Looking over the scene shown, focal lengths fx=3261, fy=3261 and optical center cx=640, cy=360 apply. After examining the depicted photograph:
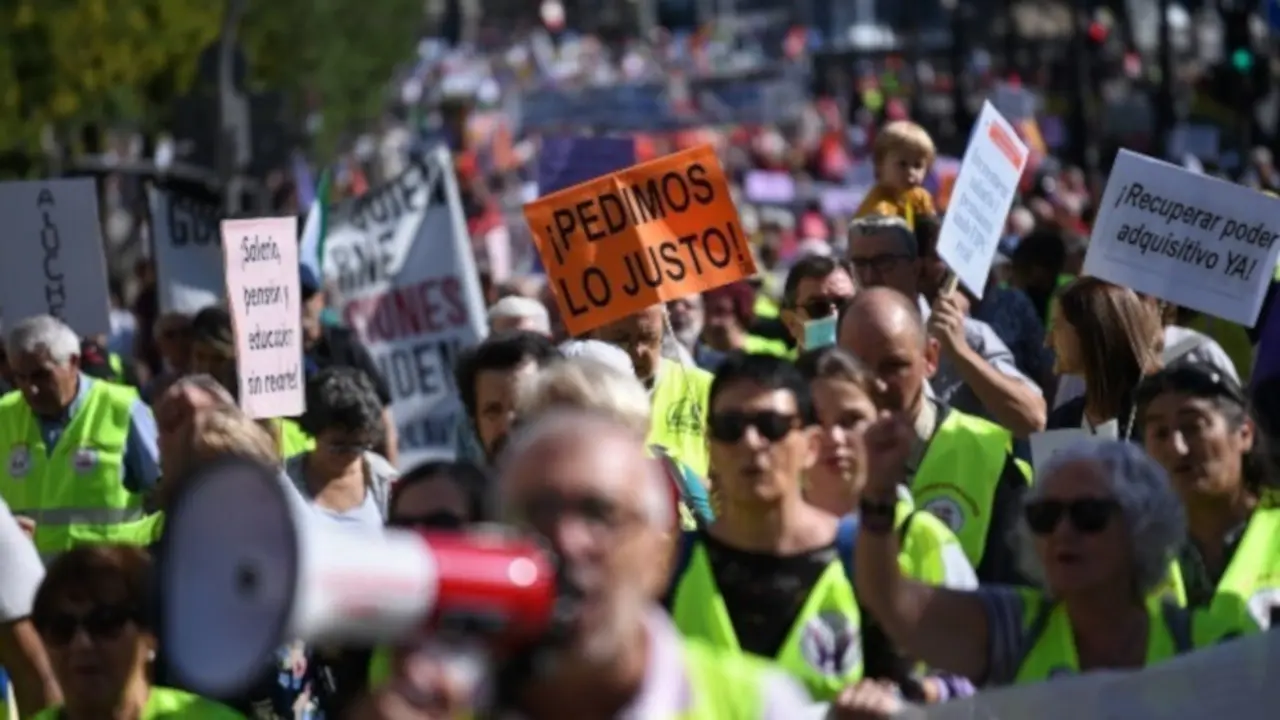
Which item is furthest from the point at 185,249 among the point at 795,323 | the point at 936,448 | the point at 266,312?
the point at 936,448

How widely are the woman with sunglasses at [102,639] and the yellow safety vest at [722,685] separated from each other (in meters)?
1.34

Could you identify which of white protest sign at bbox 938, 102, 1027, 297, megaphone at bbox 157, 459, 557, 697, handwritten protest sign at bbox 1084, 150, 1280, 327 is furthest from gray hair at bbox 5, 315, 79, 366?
megaphone at bbox 157, 459, 557, 697

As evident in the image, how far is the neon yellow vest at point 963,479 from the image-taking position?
6.85 meters

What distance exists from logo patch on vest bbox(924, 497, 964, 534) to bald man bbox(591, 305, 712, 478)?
0.74m

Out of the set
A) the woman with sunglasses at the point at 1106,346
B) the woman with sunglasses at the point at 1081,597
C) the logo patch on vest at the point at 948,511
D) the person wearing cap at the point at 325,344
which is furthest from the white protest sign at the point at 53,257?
the woman with sunglasses at the point at 1081,597

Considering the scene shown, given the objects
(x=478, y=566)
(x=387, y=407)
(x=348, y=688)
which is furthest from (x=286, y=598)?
(x=387, y=407)

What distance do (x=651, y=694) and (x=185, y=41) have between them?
30.3 meters

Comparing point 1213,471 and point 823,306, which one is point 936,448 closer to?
point 1213,471

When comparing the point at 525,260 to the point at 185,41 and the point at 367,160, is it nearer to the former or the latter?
the point at 185,41

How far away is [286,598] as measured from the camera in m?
3.03

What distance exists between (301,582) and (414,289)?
10.7m

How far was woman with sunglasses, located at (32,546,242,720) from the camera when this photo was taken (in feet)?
17.3

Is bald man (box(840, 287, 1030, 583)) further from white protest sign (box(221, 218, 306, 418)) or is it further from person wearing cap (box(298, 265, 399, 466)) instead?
person wearing cap (box(298, 265, 399, 466))

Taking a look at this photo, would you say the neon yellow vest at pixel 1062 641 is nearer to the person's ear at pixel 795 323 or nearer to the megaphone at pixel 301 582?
the megaphone at pixel 301 582
